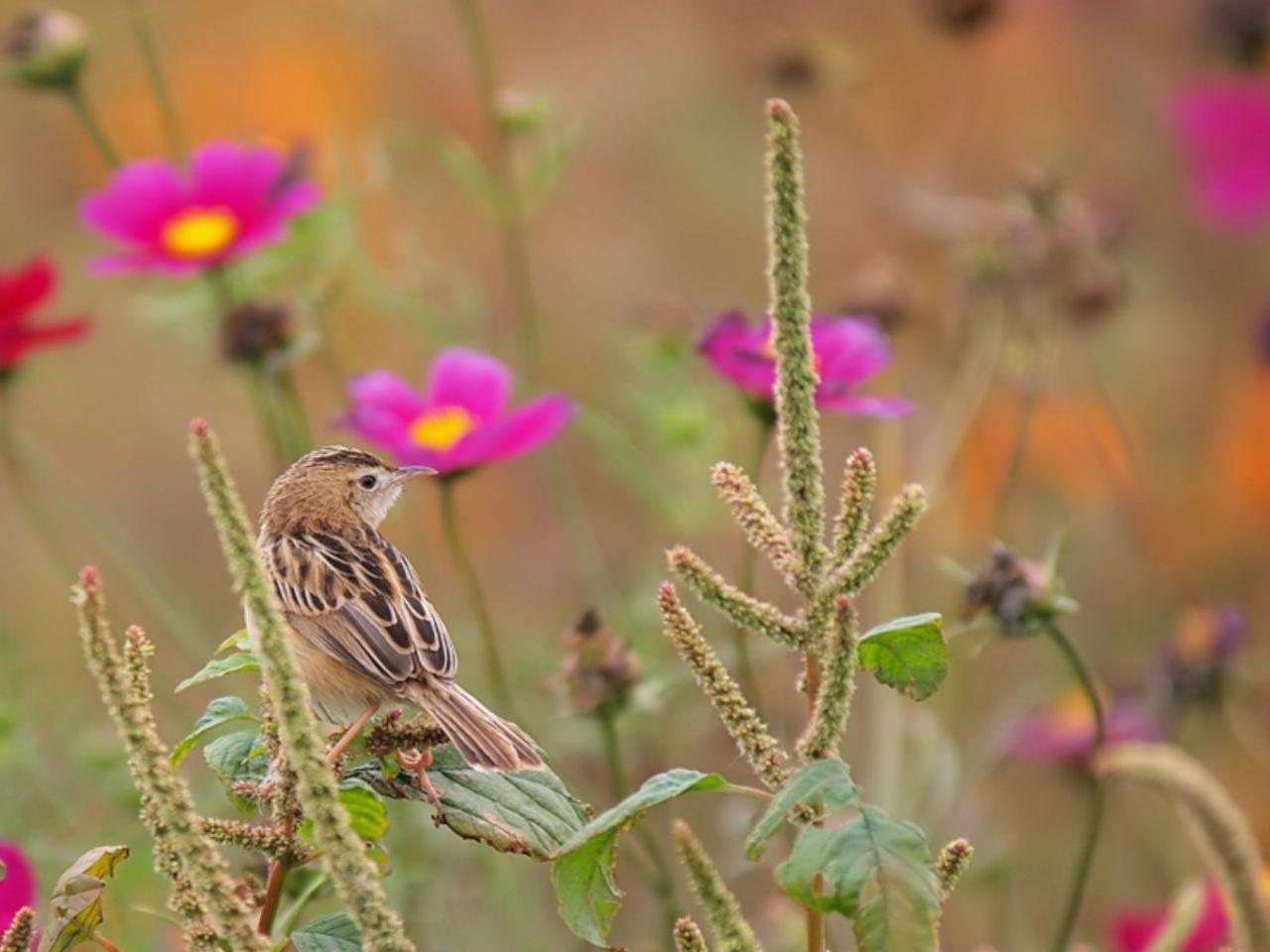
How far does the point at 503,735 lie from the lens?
0.93 metres

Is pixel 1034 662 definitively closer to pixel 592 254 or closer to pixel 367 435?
pixel 592 254

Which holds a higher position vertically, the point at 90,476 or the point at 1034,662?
the point at 90,476

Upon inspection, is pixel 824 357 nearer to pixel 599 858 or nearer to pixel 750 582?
pixel 750 582

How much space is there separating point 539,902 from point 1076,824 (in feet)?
2.64

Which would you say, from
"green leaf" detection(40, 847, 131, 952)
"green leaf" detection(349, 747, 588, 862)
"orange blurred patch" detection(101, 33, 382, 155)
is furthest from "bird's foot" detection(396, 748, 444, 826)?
"orange blurred patch" detection(101, 33, 382, 155)

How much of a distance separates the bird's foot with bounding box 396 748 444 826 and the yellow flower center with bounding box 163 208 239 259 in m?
1.07

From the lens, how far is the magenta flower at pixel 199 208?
1.94m

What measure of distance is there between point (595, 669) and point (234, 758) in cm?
67

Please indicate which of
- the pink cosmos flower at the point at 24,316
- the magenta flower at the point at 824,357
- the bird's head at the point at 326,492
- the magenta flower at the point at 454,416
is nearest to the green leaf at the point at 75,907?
the bird's head at the point at 326,492

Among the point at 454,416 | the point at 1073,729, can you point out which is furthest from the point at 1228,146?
the point at 454,416

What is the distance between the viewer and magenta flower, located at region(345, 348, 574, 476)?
155 centimetres

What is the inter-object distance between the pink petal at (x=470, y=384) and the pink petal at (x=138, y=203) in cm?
47

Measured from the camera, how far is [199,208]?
6.70ft

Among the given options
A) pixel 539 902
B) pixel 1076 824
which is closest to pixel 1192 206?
pixel 1076 824
